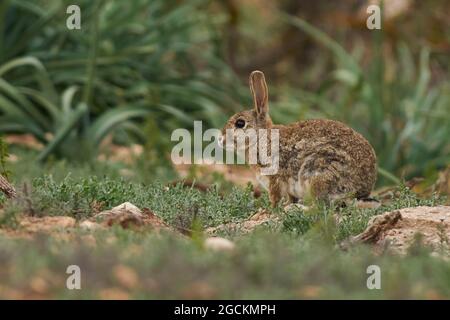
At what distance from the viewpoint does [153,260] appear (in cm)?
407

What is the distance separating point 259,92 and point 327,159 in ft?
2.21

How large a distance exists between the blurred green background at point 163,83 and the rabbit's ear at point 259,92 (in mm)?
2040

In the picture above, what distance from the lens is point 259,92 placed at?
6.50 meters

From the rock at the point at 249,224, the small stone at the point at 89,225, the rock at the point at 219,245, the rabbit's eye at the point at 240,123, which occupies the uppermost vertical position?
the rabbit's eye at the point at 240,123

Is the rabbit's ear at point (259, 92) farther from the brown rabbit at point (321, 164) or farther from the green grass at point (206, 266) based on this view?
the green grass at point (206, 266)

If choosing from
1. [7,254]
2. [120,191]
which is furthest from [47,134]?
[7,254]

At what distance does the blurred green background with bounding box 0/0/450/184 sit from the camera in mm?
9602

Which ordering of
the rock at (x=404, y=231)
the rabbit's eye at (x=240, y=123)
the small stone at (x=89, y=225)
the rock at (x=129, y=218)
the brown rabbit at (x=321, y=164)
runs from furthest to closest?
the rabbit's eye at (x=240, y=123) < the brown rabbit at (x=321, y=164) < the rock at (x=404, y=231) < the rock at (x=129, y=218) < the small stone at (x=89, y=225)

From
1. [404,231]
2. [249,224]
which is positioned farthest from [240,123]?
Result: [404,231]

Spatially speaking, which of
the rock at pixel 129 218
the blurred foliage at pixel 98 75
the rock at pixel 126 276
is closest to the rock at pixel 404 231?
the rock at pixel 129 218

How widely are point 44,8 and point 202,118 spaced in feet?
6.65

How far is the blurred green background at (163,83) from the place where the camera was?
9602 mm

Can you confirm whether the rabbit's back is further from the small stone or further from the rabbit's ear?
the small stone

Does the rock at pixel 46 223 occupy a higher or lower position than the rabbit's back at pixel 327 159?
lower
